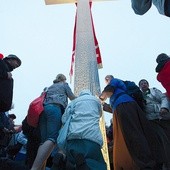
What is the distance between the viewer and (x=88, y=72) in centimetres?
480

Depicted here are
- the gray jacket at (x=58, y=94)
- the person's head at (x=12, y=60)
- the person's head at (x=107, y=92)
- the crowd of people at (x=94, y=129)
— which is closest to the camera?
the crowd of people at (x=94, y=129)

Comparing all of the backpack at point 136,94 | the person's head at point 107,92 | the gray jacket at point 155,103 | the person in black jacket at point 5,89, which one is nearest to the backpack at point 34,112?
the person in black jacket at point 5,89

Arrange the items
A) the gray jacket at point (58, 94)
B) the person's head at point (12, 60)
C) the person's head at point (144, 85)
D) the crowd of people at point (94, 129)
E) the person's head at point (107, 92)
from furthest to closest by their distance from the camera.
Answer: the person's head at point (144, 85) < the gray jacket at point (58, 94) < the person's head at point (107, 92) < the person's head at point (12, 60) < the crowd of people at point (94, 129)

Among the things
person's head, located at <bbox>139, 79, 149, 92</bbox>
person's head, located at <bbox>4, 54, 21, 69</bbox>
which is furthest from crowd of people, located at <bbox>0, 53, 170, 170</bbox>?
person's head, located at <bbox>139, 79, 149, 92</bbox>

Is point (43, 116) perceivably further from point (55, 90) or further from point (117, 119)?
point (117, 119)

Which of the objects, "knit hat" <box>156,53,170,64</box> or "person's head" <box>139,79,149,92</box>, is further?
"person's head" <box>139,79,149,92</box>

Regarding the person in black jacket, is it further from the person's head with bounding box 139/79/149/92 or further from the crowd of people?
the person's head with bounding box 139/79/149/92

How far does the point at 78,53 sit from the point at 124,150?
2.70m

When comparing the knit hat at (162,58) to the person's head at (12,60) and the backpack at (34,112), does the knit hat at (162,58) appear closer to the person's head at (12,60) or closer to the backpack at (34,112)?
the backpack at (34,112)

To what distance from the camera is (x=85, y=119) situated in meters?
2.81

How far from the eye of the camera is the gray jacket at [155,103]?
333cm

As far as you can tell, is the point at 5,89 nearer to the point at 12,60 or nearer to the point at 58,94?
the point at 12,60

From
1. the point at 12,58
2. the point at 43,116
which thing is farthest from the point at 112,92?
the point at 12,58

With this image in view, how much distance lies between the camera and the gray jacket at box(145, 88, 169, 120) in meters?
3.33
